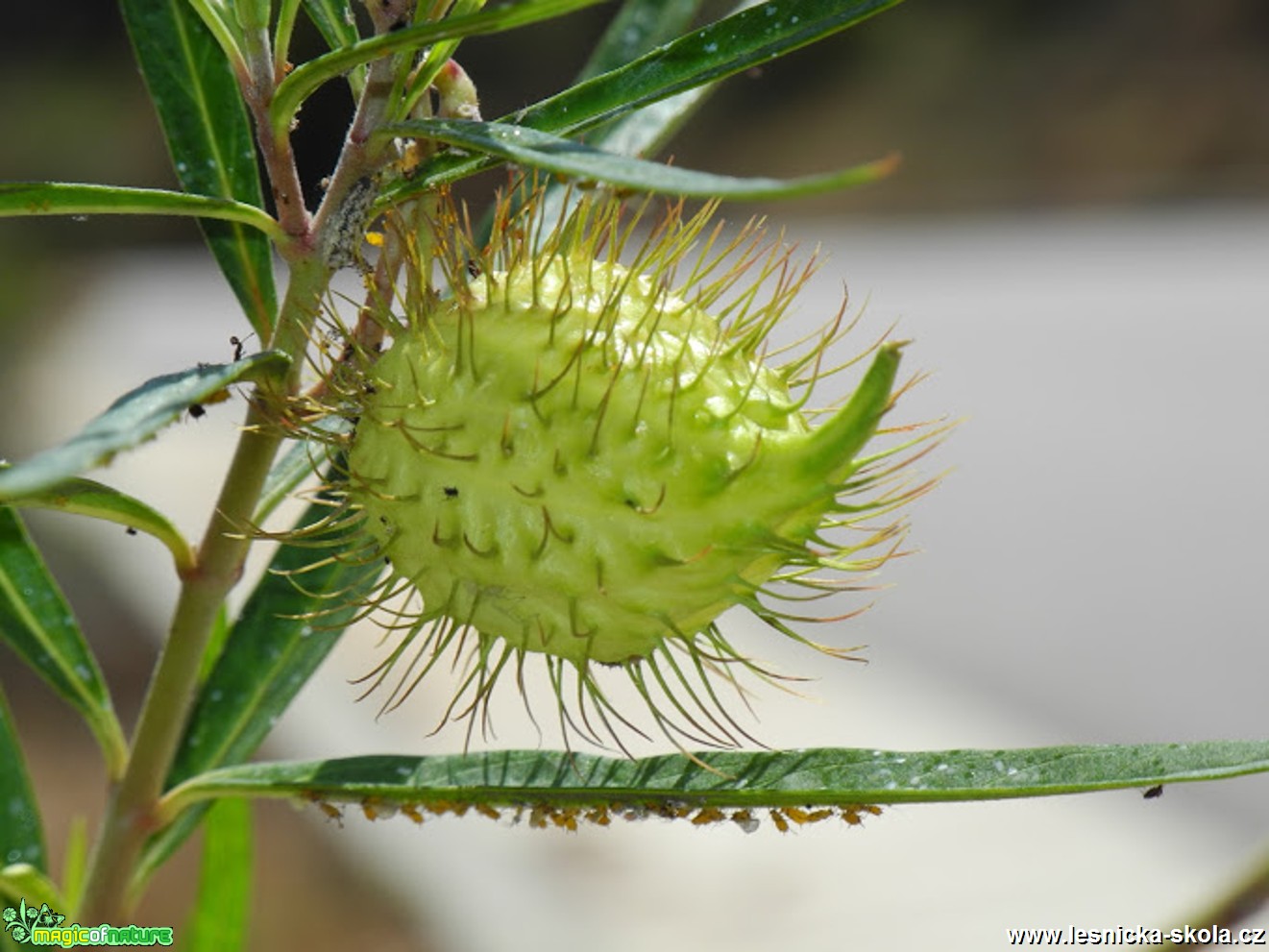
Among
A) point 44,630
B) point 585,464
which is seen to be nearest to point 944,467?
point 44,630

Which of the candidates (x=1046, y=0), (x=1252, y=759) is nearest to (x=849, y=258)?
(x=1046, y=0)

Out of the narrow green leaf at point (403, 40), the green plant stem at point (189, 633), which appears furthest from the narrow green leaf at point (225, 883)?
the narrow green leaf at point (403, 40)

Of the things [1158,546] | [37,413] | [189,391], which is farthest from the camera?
[37,413]

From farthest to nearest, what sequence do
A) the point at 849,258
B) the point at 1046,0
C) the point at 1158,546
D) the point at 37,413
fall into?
the point at 1046,0 < the point at 849,258 < the point at 37,413 < the point at 1158,546

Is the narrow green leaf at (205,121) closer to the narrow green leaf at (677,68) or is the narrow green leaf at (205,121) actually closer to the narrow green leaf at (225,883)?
the narrow green leaf at (677,68)

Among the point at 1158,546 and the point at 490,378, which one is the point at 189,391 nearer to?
the point at 490,378

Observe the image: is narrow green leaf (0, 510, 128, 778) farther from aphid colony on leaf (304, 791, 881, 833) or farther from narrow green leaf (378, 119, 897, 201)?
narrow green leaf (378, 119, 897, 201)

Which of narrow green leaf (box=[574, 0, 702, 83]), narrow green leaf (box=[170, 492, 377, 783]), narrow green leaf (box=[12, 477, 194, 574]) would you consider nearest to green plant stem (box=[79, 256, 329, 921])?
narrow green leaf (box=[12, 477, 194, 574])
